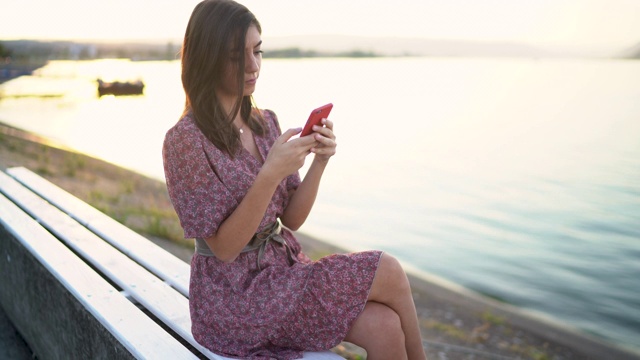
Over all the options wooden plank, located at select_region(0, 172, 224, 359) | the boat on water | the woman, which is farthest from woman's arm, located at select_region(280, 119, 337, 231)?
the boat on water

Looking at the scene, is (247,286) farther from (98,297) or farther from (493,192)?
(493,192)

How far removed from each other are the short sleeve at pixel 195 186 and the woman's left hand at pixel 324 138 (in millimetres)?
292

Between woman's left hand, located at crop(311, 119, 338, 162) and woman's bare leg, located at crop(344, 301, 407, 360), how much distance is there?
0.47 meters

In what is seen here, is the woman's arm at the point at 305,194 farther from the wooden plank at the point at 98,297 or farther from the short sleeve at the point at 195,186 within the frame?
the wooden plank at the point at 98,297

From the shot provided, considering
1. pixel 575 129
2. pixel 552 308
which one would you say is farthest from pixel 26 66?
pixel 552 308

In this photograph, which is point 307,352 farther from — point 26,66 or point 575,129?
point 26,66

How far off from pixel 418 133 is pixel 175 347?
69.3 ft

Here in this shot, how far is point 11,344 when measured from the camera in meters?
2.81

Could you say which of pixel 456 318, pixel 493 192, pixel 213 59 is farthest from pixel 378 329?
pixel 493 192

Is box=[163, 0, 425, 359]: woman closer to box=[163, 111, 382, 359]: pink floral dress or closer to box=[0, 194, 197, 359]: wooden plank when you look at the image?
box=[163, 111, 382, 359]: pink floral dress

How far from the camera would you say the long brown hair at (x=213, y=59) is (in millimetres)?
1553

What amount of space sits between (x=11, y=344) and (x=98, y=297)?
1.15m

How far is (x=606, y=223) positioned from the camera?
9789 mm

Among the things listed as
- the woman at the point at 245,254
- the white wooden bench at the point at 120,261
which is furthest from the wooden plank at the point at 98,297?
the woman at the point at 245,254
